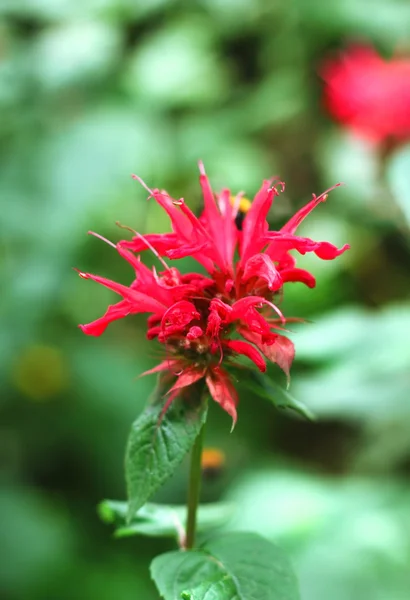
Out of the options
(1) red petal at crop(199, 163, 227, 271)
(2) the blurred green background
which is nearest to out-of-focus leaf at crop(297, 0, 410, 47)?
(2) the blurred green background

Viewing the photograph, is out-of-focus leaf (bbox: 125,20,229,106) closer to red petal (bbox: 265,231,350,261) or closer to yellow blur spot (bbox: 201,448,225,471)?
yellow blur spot (bbox: 201,448,225,471)

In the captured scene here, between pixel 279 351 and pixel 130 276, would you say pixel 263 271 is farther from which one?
pixel 130 276

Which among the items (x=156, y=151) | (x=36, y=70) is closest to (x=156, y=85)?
(x=156, y=151)

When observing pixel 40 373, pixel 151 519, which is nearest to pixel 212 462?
pixel 151 519

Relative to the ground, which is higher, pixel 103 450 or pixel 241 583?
pixel 241 583

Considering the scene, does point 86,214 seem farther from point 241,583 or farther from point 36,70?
point 241,583

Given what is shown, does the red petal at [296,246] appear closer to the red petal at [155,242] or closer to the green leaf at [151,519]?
the red petal at [155,242]

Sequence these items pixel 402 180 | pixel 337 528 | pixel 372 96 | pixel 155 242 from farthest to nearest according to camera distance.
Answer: pixel 372 96 < pixel 337 528 < pixel 402 180 < pixel 155 242
